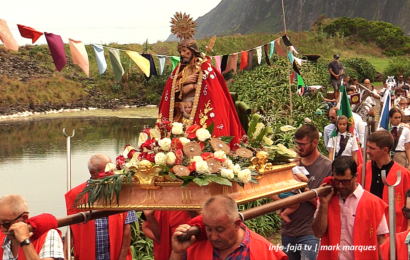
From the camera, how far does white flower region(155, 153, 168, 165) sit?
13.2ft

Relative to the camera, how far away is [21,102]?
2461 cm

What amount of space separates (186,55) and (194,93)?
40cm

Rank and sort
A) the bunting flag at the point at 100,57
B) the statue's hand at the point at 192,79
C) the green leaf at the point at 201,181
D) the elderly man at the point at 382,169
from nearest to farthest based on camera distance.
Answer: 1. the green leaf at the point at 201,181
2. the elderly man at the point at 382,169
3. the statue's hand at the point at 192,79
4. the bunting flag at the point at 100,57

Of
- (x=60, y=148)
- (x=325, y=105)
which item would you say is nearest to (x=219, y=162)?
(x=60, y=148)

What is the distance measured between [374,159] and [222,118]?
4.90ft

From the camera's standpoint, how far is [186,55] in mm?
6004

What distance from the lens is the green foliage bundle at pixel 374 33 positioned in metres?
48.8

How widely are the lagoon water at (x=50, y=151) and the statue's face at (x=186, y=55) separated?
3883 millimetres

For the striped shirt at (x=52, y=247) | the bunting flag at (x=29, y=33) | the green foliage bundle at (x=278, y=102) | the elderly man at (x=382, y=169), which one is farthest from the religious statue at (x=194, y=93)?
the green foliage bundle at (x=278, y=102)

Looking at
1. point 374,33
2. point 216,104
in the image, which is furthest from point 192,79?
point 374,33

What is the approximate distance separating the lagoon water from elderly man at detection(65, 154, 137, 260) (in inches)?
163

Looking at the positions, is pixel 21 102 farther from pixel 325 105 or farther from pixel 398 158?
pixel 398 158

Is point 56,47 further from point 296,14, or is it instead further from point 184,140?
point 296,14

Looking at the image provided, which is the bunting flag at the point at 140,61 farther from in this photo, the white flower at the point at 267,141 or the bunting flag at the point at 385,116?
the white flower at the point at 267,141
